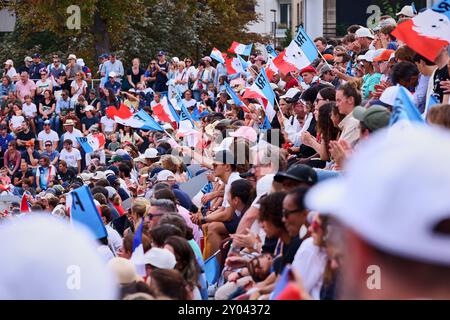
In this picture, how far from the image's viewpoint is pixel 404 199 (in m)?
2.33

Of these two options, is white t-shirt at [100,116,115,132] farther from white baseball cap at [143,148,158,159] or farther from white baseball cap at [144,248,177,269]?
white baseball cap at [144,248,177,269]

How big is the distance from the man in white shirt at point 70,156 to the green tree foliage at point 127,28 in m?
14.3

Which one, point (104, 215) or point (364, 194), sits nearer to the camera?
point (364, 194)

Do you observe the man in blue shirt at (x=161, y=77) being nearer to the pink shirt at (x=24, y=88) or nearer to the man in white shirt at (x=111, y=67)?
the man in white shirt at (x=111, y=67)

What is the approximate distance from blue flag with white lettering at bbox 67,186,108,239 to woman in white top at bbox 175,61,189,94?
21437mm

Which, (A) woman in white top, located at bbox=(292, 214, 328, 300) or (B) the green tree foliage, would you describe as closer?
(A) woman in white top, located at bbox=(292, 214, 328, 300)

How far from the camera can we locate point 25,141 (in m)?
30.4

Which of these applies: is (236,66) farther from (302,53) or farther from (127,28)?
(127,28)

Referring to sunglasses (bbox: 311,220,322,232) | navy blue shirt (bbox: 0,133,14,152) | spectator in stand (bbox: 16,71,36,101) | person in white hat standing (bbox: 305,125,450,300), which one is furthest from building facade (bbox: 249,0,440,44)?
person in white hat standing (bbox: 305,125,450,300)

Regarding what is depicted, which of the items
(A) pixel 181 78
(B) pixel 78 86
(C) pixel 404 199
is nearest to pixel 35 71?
(B) pixel 78 86

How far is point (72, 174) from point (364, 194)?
23901 millimetres

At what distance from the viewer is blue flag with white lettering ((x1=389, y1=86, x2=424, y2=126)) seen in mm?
6197
